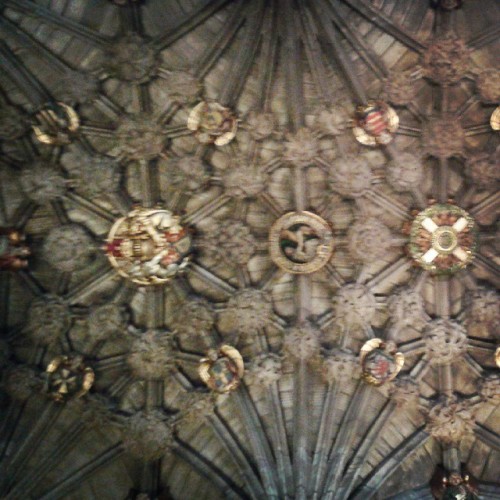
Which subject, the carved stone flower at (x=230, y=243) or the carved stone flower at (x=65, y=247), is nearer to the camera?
the carved stone flower at (x=65, y=247)

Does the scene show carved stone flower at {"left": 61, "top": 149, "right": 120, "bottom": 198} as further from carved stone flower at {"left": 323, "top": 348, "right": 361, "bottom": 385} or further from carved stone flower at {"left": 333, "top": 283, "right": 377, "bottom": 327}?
carved stone flower at {"left": 323, "top": 348, "right": 361, "bottom": 385}

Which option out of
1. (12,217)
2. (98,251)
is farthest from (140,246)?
(12,217)

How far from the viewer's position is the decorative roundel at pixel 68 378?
11359 millimetres

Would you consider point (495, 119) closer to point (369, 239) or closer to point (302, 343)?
point (369, 239)

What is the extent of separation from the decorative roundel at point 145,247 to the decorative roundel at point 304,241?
1541 mm

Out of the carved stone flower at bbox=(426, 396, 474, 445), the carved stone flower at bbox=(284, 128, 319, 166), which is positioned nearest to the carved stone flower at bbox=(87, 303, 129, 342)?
the carved stone flower at bbox=(284, 128, 319, 166)

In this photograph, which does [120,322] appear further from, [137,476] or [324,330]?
[324,330]

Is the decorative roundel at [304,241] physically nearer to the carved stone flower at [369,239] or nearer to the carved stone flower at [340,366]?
the carved stone flower at [369,239]

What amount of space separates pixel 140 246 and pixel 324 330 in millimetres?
3123

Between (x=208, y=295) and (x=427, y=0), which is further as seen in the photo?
(x=208, y=295)

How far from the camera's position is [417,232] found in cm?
1201

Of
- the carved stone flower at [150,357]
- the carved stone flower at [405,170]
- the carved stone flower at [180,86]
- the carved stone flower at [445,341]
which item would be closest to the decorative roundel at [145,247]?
the carved stone flower at [150,357]

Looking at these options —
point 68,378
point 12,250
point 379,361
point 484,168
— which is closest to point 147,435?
point 68,378

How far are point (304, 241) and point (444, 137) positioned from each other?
2.65m
